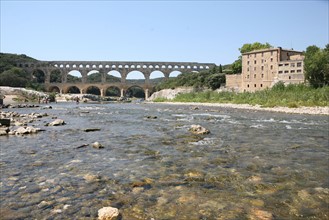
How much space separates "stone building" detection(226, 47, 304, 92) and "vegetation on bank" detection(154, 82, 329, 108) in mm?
9870

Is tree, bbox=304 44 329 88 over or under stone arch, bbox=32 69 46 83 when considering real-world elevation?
under

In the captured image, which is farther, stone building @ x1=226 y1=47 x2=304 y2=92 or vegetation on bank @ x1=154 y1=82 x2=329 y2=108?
stone building @ x1=226 y1=47 x2=304 y2=92

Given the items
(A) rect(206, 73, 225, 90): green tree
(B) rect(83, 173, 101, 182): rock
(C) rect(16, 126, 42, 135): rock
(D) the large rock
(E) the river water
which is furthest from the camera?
(D) the large rock

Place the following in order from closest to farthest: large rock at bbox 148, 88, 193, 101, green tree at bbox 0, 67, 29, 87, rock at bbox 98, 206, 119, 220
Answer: rock at bbox 98, 206, 119, 220 → large rock at bbox 148, 88, 193, 101 → green tree at bbox 0, 67, 29, 87

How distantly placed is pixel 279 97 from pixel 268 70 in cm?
2415

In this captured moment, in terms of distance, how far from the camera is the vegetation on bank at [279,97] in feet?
119

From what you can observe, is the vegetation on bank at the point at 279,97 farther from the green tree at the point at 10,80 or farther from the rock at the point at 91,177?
the green tree at the point at 10,80

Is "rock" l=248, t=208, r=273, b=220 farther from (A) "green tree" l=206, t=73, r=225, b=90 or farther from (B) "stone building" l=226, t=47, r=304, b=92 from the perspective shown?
(A) "green tree" l=206, t=73, r=225, b=90

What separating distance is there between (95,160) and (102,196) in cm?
303

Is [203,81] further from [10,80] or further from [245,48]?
[10,80]

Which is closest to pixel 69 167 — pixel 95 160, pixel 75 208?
pixel 95 160

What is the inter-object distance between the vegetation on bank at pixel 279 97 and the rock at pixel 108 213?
3489 centimetres

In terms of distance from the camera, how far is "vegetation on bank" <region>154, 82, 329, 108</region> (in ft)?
119

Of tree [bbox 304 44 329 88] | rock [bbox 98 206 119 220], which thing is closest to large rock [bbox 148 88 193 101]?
tree [bbox 304 44 329 88]
